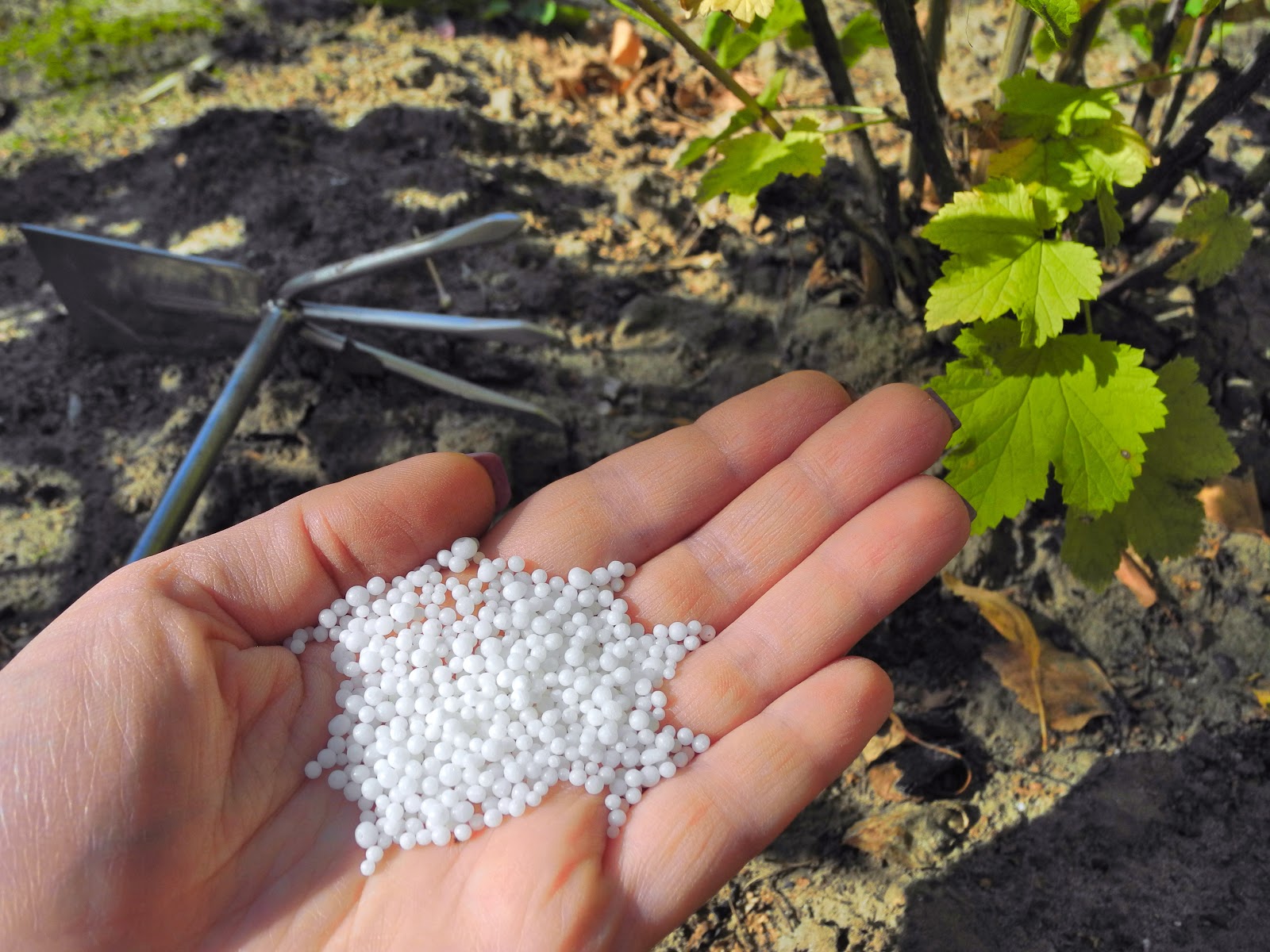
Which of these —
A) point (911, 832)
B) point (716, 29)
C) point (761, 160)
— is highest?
point (716, 29)

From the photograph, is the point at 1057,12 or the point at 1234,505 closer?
the point at 1057,12

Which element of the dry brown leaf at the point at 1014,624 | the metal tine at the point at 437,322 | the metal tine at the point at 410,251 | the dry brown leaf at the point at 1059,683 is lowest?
the dry brown leaf at the point at 1059,683

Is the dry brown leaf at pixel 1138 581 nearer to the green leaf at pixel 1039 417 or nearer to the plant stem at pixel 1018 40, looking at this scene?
the green leaf at pixel 1039 417

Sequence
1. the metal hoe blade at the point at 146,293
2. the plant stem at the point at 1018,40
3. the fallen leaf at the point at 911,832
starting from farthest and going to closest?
the metal hoe blade at the point at 146,293, the plant stem at the point at 1018,40, the fallen leaf at the point at 911,832

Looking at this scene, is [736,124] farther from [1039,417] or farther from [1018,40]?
[1039,417]

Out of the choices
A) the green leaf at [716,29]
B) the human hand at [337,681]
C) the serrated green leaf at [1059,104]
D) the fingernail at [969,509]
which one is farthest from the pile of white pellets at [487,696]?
the green leaf at [716,29]

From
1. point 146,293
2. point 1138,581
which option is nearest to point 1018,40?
point 1138,581
